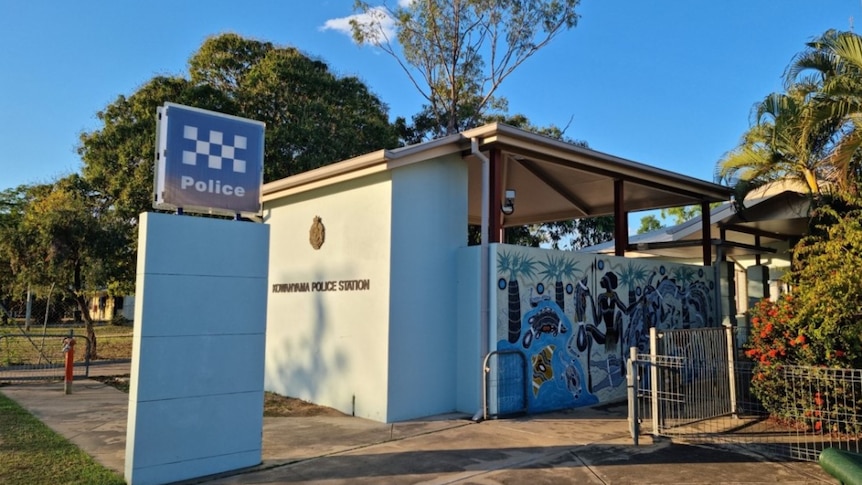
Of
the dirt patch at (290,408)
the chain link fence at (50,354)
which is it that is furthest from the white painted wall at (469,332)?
the chain link fence at (50,354)

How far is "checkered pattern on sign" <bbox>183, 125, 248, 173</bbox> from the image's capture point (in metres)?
6.29

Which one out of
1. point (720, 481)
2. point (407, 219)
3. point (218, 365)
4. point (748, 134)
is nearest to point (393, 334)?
point (407, 219)

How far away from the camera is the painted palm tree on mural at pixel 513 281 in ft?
30.5

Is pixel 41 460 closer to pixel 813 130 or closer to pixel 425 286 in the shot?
pixel 425 286

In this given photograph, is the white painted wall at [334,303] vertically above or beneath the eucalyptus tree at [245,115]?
beneath

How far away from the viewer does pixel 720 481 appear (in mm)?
5902

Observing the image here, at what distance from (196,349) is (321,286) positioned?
4238mm

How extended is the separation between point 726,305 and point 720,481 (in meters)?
8.63

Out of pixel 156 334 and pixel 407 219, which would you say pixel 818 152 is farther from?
pixel 156 334

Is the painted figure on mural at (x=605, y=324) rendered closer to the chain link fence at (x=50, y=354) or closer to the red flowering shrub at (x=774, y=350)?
the red flowering shrub at (x=774, y=350)

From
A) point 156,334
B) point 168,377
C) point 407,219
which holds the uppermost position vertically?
point 407,219

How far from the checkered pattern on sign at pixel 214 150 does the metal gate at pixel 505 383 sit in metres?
4.52

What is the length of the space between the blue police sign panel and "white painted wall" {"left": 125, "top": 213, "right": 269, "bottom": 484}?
253 millimetres

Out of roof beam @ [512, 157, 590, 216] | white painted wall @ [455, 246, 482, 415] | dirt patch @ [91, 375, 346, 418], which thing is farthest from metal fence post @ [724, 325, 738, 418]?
dirt patch @ [91, 375, 346, 418]
